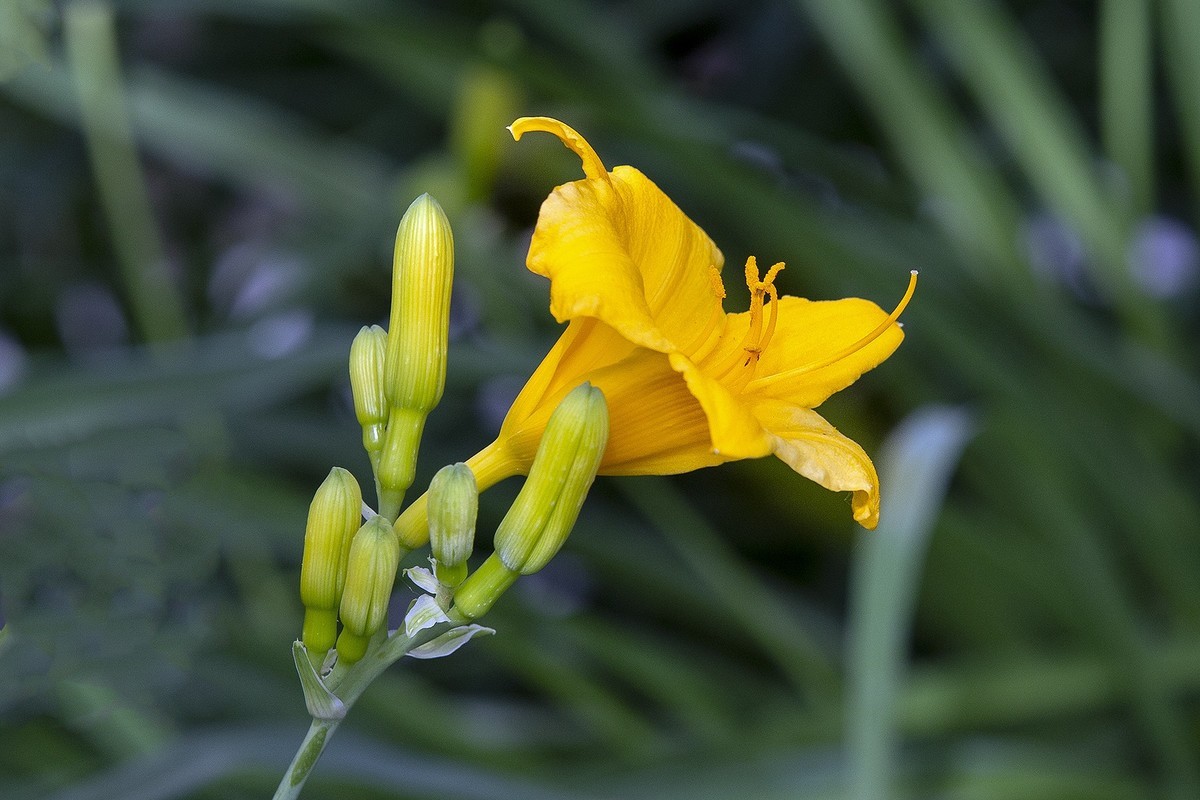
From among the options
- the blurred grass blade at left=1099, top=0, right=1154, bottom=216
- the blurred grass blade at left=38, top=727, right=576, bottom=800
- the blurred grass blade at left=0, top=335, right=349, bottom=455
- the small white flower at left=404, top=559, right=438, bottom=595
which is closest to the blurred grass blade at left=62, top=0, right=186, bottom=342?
the blurred grass blade at left=0, top=335, right=349, bottom=455

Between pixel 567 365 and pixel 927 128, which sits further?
pixel 927 128

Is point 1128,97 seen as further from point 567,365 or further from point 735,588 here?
point 567,365

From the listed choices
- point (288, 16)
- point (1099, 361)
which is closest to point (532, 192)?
point (288, 16)

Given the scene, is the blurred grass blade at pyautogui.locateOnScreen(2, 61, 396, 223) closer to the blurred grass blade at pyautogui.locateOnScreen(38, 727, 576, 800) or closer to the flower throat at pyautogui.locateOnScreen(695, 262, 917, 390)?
the blurred grass blade at pyautogui.locateOnScreen(38, 727, 576, 800)

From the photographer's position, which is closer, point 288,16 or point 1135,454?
point 288,16

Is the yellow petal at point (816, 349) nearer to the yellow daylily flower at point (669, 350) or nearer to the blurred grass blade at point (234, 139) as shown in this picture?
the yellow daylily flower at point (669, 350)

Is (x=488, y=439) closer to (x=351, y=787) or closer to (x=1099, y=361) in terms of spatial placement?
(x=351, y=787)

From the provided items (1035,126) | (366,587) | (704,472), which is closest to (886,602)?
(366,587)

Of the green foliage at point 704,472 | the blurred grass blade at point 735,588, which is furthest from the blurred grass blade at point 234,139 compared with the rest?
the blurred grass blade at point 735,588
